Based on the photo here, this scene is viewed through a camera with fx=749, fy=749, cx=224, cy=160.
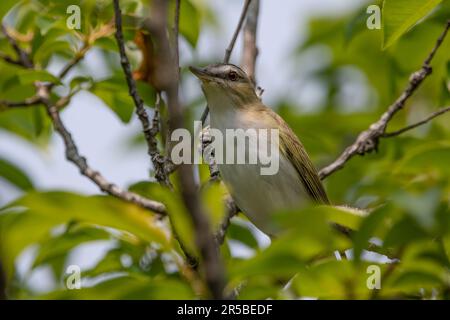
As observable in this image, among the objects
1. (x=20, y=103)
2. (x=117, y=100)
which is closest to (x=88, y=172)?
(x=117, y=100)

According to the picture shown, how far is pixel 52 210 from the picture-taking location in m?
2.39

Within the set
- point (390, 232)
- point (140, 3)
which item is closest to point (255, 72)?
point (140, 3)

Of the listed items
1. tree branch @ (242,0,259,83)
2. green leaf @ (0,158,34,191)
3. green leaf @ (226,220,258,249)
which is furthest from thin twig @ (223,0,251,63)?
green leaf @ (0,158,34,191)

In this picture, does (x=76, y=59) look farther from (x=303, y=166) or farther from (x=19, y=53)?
(x=303, y=166)

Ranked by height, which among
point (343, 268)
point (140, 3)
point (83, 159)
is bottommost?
point (343, 268)

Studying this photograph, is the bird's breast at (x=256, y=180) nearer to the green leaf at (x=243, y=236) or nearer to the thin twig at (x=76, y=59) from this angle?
the green leaf at (x=243, y=236)

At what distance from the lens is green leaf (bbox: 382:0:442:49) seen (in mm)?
3365

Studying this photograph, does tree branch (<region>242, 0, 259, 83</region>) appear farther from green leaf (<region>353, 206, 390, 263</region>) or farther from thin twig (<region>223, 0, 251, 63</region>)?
green leaf (<region>353, 206, 390, 263</region>)

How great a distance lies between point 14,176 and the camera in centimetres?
427

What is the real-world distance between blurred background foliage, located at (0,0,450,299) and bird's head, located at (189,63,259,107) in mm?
232

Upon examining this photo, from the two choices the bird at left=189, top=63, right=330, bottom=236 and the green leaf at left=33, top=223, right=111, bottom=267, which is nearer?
the green leaf at left=33, top=223, right=111, bottom=267

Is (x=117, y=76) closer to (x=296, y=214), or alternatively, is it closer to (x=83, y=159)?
(x=83, y=159)

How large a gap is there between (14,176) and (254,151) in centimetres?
144
